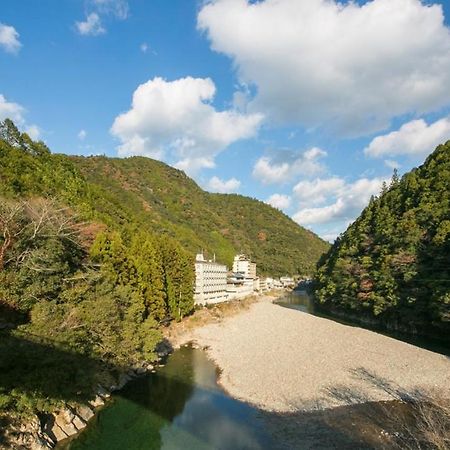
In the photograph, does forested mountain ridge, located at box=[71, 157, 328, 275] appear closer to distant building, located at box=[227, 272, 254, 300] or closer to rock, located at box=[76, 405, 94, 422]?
distant building, located at box=[227, 272, 254, 300]

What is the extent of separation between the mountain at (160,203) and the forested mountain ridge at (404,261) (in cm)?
Answer: 3884

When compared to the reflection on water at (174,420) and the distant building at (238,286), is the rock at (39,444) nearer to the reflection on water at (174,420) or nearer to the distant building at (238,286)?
the reflection on water at (174,420)

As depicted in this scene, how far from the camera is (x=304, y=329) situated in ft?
144

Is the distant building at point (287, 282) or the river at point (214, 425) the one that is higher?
the distant building at point (287, 282)

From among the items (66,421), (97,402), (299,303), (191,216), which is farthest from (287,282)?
(66,421)

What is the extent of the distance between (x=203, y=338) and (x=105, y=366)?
20.8 m

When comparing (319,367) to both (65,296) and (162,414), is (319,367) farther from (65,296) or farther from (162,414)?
(65,296)

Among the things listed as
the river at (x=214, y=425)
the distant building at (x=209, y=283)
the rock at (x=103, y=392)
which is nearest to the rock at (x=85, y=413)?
the river at (x=214, y=425)

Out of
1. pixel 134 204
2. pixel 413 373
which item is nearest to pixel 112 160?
pixel 134 204

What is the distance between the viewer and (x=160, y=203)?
136375 mm

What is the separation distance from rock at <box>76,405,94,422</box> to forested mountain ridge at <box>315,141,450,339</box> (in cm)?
3067

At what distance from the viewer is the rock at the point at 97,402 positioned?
2144cm

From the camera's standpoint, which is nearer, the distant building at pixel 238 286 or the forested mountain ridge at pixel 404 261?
the forested mountain ridge at pixel 404 261

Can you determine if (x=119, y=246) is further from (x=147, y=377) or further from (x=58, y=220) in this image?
(x=147, y=377)
